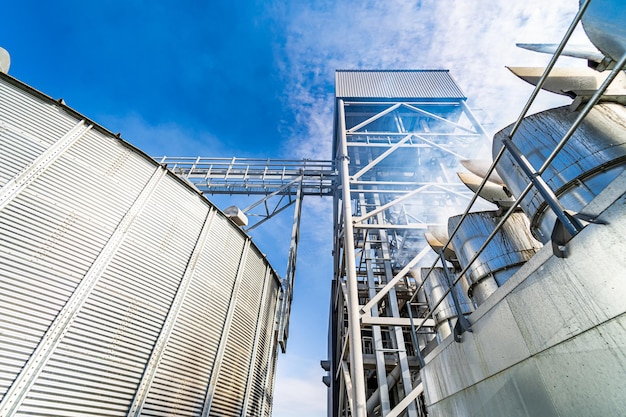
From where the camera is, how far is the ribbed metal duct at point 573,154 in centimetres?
266

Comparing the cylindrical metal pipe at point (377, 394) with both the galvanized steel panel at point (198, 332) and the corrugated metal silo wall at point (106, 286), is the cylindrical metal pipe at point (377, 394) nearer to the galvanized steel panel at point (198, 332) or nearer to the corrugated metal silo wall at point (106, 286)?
the corrugated metal silo wall at point (106, 286)

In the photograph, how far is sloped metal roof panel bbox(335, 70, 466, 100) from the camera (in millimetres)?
14086

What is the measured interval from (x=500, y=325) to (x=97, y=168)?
8.23 metres

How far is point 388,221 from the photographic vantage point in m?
12.9

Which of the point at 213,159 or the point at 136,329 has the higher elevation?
the point at 213,159

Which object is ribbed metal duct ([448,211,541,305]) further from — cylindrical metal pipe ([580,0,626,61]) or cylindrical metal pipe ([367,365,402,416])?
cylindrical metal pipe ([367,365,402,416])

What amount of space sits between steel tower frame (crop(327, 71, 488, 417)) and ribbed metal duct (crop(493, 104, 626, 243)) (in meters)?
4.26

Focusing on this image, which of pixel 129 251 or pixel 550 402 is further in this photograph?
pixel 129 251

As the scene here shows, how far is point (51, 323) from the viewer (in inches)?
185

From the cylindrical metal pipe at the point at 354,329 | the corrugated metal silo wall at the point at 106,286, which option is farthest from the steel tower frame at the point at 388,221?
the corrugated metal silo wall at the point at 106,286

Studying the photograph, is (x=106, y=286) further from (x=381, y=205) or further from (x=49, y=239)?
(x=381, y=205)

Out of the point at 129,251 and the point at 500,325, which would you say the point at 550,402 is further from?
the point at 129,251

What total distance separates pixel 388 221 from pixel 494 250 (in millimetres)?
8265

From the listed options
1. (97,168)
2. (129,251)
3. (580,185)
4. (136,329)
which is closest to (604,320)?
(580,185)
